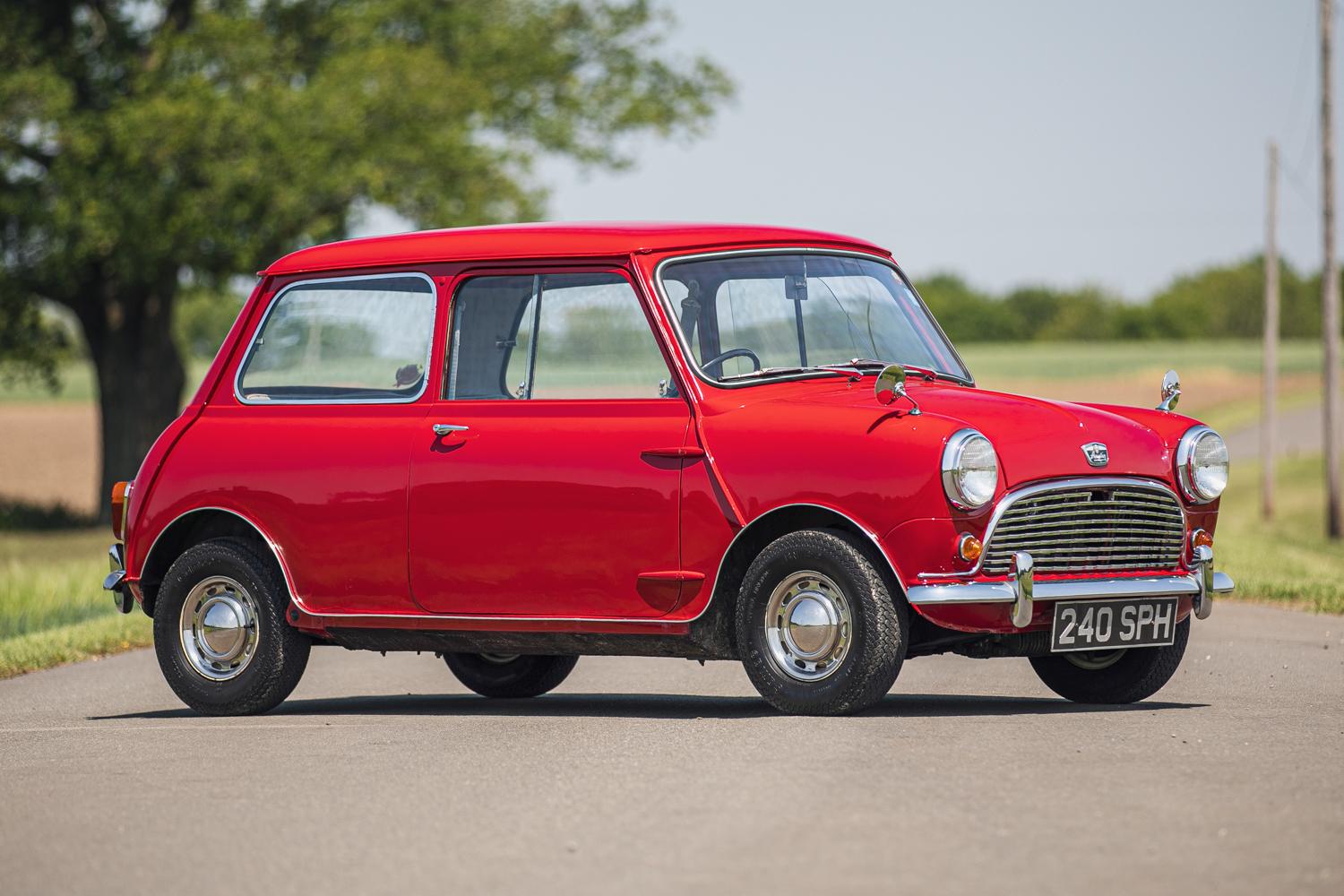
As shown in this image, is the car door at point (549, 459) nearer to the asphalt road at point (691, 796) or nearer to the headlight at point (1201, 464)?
the asphalt road at point (691, 796)

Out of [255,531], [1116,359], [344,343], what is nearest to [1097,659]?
[344,343]

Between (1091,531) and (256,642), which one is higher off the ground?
(1091,531)

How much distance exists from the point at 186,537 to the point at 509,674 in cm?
165

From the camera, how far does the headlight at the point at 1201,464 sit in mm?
8367

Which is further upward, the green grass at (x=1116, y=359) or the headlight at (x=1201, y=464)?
the headlight at (x=1201, y=464)

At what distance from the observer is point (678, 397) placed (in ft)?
27.3

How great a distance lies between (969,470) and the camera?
764 cm

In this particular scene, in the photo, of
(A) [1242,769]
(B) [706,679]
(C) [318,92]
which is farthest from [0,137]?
(A) [1242,769]

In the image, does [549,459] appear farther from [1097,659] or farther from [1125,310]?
[1125,310]

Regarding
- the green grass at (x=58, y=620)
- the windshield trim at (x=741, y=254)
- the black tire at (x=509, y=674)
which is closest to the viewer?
the windshield trim at (x=741, y=254)

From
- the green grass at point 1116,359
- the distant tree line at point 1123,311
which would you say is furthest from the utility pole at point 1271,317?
the distant tree line at point 1123,311

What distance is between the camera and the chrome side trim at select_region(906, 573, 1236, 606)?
7641mm

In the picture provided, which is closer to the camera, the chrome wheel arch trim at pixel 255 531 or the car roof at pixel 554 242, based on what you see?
the car roof at pixel 554 242

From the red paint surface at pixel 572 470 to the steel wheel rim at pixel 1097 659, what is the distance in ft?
2.27
